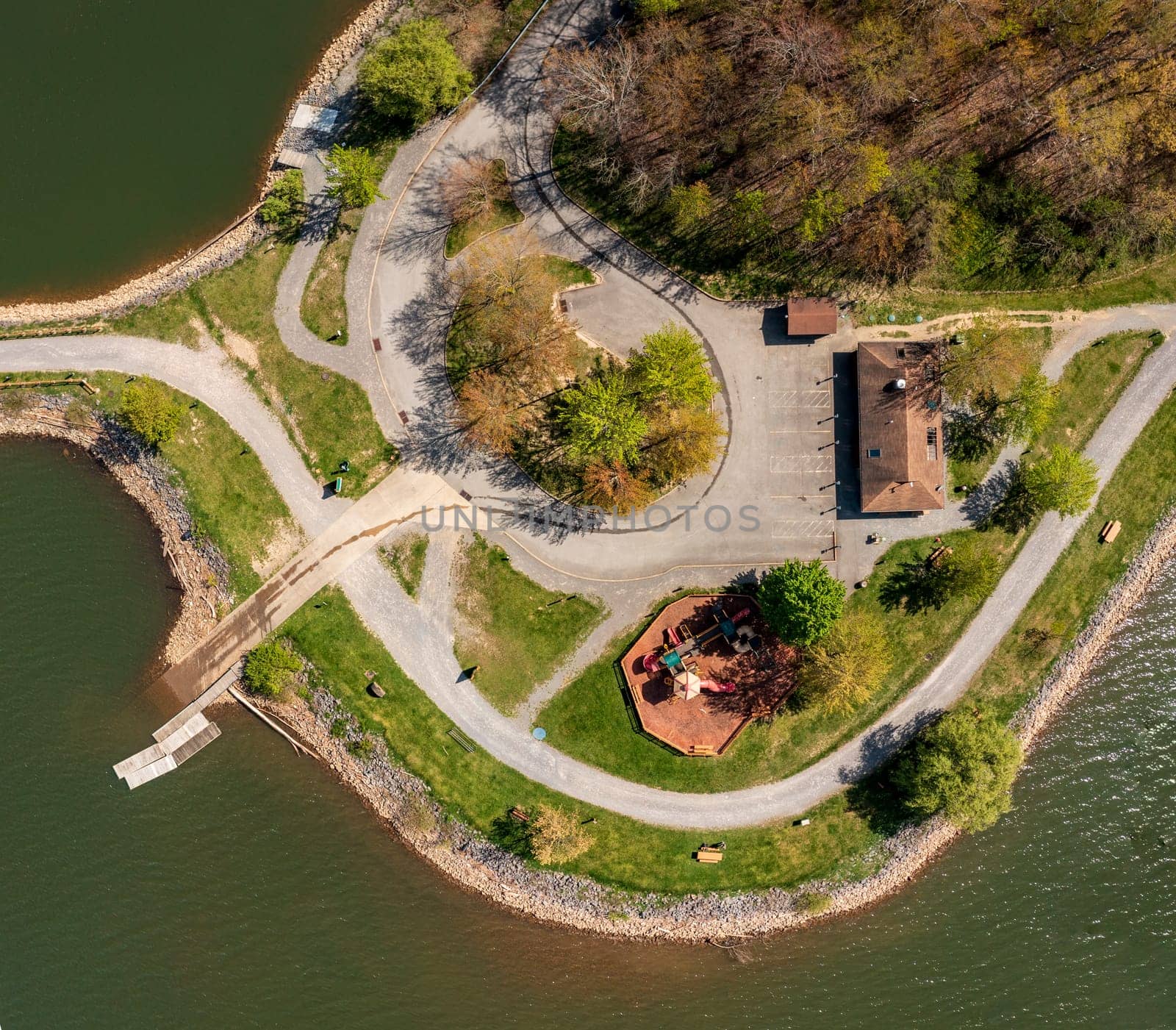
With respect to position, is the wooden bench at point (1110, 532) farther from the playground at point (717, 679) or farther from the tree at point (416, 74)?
the tree at point (416, 74)

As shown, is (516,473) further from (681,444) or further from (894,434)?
(894,434)

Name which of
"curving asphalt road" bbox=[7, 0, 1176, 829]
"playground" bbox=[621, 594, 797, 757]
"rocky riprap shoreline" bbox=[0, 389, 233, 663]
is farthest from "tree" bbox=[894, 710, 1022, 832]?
"rocky riprap shoreline" bbox=[0, 389, 233, 663]

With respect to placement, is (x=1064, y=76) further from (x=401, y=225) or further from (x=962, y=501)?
(x=401, y=225)

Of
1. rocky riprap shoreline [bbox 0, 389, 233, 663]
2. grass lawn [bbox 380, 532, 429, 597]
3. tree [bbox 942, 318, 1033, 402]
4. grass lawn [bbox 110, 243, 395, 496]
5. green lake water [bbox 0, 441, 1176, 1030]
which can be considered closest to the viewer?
tree [bbox 942, 318, 1033, 402]

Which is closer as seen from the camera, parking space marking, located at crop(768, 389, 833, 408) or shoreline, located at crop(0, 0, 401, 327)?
parking space marking, located at crop(768, 389, 833, 408)

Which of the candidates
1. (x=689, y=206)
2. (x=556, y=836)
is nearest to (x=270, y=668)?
(x=556, y=836)

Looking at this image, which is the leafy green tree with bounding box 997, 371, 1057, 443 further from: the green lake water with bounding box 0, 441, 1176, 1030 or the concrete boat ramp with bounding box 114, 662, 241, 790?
the concrete boat ramp with bounding box 114, 662, 241, 790
